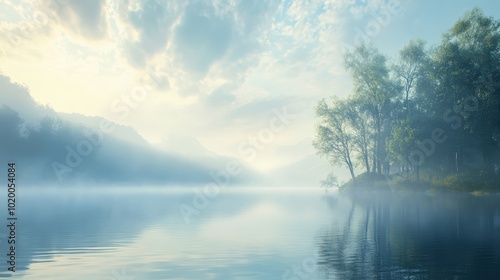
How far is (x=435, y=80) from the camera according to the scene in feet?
277

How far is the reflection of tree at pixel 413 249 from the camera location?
17.9m

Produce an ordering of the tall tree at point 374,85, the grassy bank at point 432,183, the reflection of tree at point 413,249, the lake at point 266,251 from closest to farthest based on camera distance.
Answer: the reflection of tree at point 413,249 < the lake at point 266,251 < the grassy bank at point 432,183 < the tall tree at point 374,85

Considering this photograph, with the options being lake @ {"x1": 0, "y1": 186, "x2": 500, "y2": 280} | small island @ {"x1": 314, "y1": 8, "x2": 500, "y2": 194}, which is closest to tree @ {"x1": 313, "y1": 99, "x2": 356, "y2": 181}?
small island @ {"x1": 314, "y1": 8, "x2": 500, "y2": 194}

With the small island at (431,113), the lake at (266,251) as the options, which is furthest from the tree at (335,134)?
the lake at (266,251)

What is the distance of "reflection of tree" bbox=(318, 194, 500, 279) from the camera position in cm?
1792

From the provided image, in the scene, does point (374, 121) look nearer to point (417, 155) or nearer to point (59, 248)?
point (417, 155)

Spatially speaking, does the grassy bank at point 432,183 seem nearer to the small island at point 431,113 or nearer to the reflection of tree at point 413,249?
the small island at point 431,113

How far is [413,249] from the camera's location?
23812mm

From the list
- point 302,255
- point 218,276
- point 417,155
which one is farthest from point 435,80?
point 218,276

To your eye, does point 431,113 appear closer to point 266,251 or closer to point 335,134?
point 335,134

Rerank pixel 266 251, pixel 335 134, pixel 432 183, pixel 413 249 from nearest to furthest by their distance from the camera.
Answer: pixel 413 249 → pixel 266 251 → pixel 432 183 → pixel 335 134

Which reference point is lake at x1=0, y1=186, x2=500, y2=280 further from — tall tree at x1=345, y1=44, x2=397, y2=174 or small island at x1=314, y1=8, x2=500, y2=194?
tall tree at x1=345, y1=44, x2=397, y2=174

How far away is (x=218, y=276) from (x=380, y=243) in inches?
552

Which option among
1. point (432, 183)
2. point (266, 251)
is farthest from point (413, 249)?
point (432, 183)
